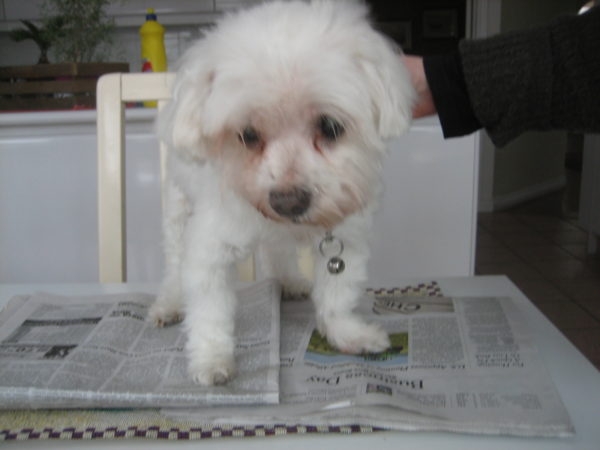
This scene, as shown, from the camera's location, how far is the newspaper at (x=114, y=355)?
2.28 ft

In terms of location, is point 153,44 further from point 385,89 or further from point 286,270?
point 385,89

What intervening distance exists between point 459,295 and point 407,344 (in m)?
0.26

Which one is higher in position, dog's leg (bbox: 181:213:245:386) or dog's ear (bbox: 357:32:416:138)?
dog's ear (bbox: 357:32:416:138)

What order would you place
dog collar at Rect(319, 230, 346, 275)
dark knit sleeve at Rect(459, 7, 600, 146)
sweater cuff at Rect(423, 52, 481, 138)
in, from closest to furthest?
dark knit sleeve at Rect(459, 7, 600, 146)
sweater cuff at Rect(423, 52, 481, 138)
dog collar at Rect(319, 230, 346, 275)

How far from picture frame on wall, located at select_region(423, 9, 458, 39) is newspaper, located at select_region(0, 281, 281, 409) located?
550 cm

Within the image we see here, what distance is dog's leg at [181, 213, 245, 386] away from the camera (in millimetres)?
903

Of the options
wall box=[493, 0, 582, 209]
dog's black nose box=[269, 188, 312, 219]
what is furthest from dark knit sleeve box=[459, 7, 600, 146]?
wall box=[493, 0, 582, 209]

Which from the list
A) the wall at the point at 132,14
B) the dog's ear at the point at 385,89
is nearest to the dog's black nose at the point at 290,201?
the dog's ear at the point at 385,89

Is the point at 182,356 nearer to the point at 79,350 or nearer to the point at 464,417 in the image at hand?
the point at 79,350

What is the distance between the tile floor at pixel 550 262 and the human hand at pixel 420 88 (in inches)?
58.7

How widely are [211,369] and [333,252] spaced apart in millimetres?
310

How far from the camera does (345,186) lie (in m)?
0.84

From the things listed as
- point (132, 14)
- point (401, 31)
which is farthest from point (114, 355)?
point (401, 31)

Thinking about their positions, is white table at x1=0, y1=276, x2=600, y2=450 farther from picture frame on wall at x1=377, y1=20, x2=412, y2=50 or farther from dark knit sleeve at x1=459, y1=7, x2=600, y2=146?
picture frame on wall at x1=377, y1=20, x2=412, y2=50
